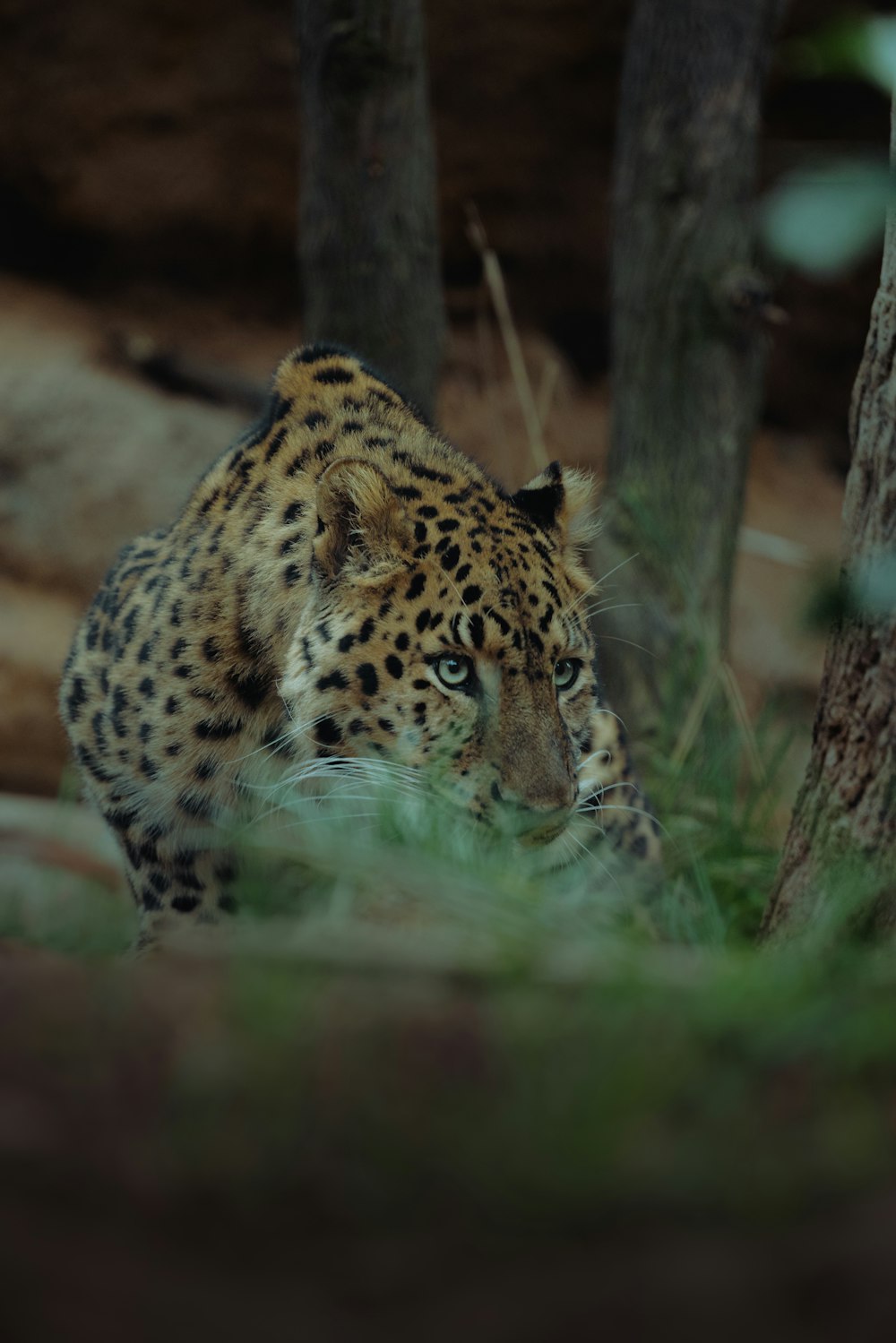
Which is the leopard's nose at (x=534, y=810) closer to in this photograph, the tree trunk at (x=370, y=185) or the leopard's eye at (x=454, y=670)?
the leopard's eye at (x=454, y=670)

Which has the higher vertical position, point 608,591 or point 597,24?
point 597,24

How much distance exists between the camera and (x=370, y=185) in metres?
6.18

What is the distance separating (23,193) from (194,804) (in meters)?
7.42

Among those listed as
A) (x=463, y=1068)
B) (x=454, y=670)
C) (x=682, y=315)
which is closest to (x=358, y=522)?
(x=454, y=670)

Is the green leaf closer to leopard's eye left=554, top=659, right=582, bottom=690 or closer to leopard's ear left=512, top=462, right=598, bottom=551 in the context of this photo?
leopard's eye left=554, top=659, right=582, bottom=690

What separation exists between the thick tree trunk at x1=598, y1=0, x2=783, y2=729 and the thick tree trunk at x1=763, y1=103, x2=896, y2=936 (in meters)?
3.26

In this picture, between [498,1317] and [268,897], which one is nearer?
[498,1317]

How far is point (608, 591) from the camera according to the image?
7359 millimetres

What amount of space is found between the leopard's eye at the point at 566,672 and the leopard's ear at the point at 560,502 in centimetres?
49

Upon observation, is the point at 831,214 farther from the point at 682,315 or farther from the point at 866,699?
the point at 682,315

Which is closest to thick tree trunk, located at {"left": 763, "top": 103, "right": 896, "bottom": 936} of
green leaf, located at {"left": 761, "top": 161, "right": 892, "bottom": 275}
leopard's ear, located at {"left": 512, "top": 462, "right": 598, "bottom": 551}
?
leopard's ear, located at {"left": 512, "top": 462, "right": 598, "bottom": 551}

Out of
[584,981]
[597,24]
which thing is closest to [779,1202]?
[584,981]

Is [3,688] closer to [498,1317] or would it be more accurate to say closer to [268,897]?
[268,897]

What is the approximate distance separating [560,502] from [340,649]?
1.00 meters
